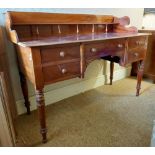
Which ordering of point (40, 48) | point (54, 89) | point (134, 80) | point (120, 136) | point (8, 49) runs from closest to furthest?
point (40, 48)
point (120, 136)
point (8, 49)
point (54, 89)
point (134, 80)

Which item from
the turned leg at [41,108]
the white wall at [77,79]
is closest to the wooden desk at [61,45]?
the turned leg at [41,108]

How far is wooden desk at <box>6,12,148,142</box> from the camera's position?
44.0 inches

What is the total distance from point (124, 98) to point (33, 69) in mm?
1311

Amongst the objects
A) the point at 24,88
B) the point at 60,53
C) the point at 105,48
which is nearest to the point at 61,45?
the point at 60,53

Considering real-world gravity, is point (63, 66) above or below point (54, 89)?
above

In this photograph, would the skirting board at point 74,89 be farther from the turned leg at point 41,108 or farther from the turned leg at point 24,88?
the turned leg at point 41,108

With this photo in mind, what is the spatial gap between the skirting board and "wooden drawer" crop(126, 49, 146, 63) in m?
0.66

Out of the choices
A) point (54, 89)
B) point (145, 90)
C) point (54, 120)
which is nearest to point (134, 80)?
point (145, 90)

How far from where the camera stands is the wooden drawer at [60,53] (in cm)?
110

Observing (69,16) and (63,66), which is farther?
(69,16)

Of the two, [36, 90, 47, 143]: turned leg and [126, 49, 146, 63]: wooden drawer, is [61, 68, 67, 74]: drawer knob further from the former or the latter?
[126, 49, 146, 63]: wooden drawer

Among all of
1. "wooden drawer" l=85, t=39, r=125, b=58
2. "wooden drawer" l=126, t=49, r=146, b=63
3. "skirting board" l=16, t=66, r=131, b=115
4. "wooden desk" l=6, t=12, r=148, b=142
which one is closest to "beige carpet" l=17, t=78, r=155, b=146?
"skirting board" l=16, t=66, r=131, b=115
